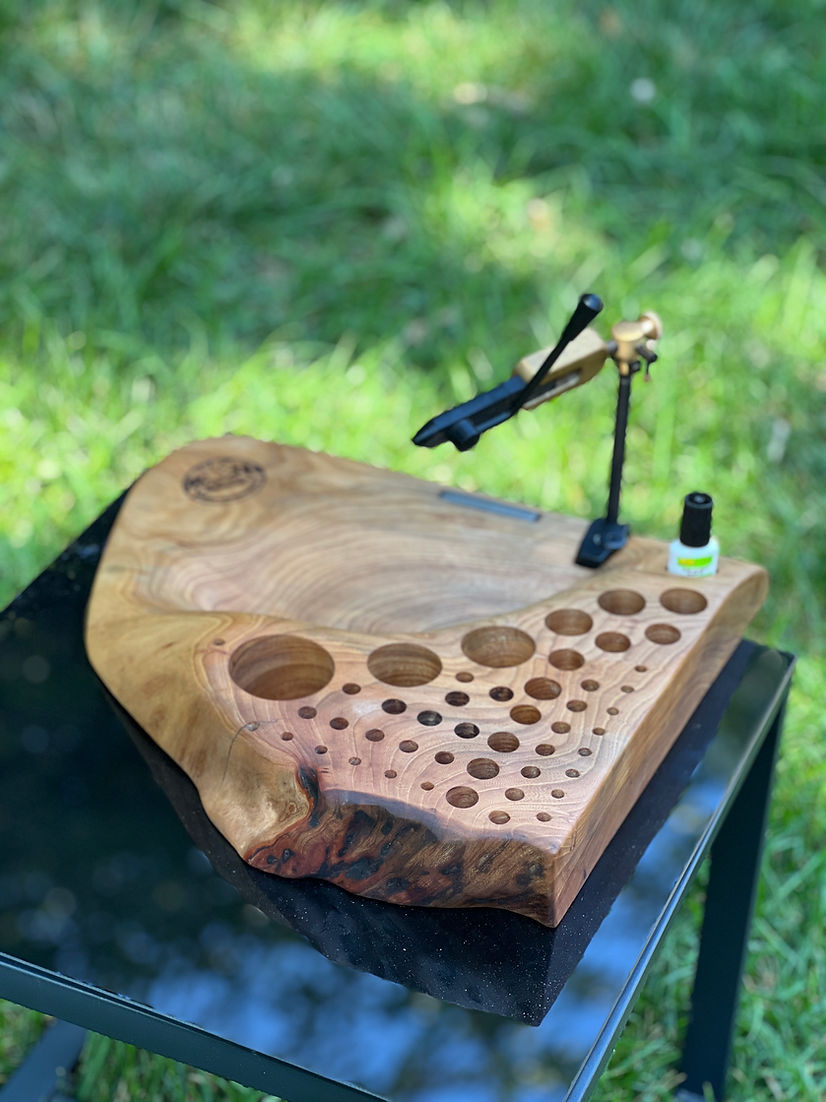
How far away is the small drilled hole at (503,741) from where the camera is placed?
3.26 feet

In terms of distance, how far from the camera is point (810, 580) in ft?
6.56

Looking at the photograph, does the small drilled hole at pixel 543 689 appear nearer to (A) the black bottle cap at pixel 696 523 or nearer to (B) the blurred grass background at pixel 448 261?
(A) the black bottle cap at pixel 696 523

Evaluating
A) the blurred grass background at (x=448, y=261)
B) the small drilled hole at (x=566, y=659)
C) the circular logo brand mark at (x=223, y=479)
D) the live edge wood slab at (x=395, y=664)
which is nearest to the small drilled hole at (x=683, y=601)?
the live edge wood slab at (x=395, y=664)

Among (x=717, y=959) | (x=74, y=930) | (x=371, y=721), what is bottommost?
(x=717, y=959)

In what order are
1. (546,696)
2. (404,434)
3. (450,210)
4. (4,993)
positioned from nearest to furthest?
(4,993) → (546,696) → (404,434) → (450,210)

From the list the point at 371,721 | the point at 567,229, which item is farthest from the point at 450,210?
the point at 371,721

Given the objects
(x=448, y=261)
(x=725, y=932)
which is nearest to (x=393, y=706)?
(x=725, y=932)

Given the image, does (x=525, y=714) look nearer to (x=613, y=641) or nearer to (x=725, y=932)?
(x=613, y=641)

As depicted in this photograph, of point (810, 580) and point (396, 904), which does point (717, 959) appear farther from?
point (810, 580)

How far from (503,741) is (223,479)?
0.49 metres

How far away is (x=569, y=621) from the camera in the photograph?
113cm

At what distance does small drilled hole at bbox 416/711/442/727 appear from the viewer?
1005 millimetres

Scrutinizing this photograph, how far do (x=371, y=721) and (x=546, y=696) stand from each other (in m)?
0.14

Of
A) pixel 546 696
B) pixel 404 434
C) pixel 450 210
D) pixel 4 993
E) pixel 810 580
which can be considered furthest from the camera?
pixel 450 210
